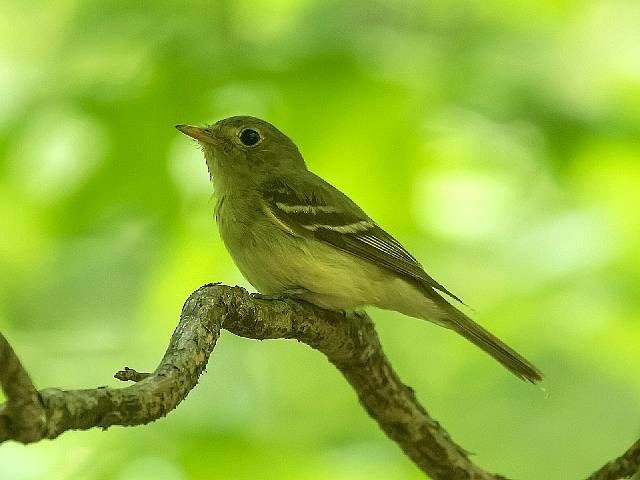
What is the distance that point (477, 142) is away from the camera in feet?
21.8

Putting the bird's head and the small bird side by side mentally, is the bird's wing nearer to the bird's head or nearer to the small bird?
the small bird

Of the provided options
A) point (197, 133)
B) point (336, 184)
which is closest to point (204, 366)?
point (197, 133)

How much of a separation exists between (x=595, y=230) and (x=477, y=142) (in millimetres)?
1033

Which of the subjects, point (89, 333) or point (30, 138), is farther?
point (89, 333)

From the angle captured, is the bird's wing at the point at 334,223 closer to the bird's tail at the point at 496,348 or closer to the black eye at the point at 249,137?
the bird's tail at the point at 496,348

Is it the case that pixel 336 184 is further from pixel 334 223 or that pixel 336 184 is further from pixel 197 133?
pixel 197 133

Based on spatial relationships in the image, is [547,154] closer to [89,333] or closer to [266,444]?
[266,444]

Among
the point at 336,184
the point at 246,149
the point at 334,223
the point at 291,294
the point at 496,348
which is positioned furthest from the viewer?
the point at 336,184

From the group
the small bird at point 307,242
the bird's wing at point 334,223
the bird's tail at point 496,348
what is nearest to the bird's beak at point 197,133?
the small bird at point 307,242

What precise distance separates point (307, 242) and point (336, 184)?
3.49 feet

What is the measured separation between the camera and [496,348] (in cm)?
531

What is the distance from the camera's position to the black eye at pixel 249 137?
6102 mm

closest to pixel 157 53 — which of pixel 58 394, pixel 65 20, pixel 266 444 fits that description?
pixel 65 20

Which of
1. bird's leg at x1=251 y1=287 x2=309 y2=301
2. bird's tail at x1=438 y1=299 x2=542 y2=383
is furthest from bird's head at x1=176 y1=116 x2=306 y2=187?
bird's tail at x1=438 y1=299 x2=542 y2=383
